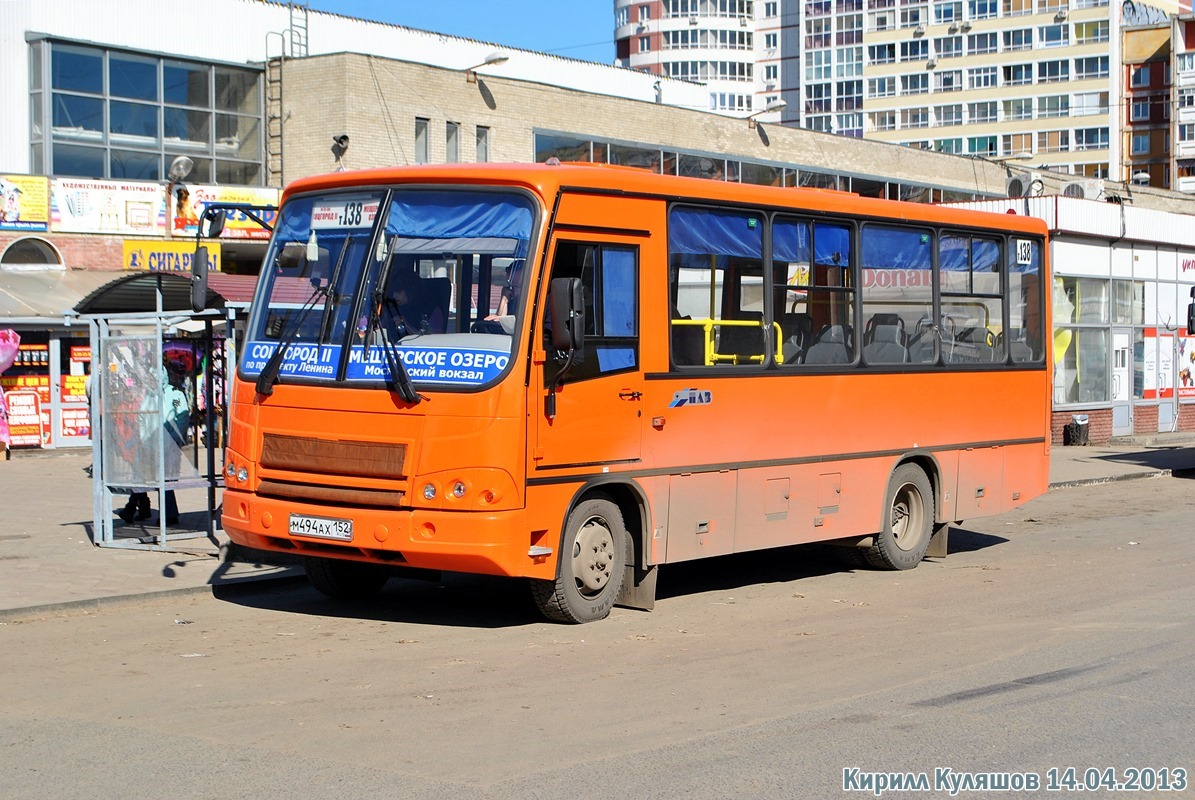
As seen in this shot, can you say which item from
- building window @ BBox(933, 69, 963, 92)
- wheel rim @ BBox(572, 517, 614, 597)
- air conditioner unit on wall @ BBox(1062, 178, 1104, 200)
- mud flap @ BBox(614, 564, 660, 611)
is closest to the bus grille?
wheel rim @ BBox(572, 517, 614, 597)

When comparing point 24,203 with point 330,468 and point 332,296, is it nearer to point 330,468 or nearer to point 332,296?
point 332,296

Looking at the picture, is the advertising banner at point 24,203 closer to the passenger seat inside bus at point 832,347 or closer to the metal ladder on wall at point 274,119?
the metal ladder on wall at point 274,119

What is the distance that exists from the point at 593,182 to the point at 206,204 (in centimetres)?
2051

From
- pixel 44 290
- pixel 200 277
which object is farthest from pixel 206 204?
pixel 200 277

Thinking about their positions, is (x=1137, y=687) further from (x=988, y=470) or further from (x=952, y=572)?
(x=988, y=470)

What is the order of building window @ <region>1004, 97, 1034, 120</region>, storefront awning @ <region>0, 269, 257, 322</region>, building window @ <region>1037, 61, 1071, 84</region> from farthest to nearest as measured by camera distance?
building window @ <region>1004, 97, 1034, 120</region>, building window @ <region>1037, 61, 1071, 84</region>, storefront awning @ <region>0, 269, 257, 322</region>

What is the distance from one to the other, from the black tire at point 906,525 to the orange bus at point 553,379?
1.69ft

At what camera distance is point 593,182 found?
33.4 ft

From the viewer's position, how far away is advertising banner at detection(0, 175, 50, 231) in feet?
89.4

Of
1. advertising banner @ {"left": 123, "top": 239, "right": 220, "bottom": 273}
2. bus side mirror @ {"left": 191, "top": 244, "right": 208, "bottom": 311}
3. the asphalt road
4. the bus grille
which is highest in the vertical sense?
advertising banner @ {"left": 123, "top": 239, "right": 220, "bottom": 273}

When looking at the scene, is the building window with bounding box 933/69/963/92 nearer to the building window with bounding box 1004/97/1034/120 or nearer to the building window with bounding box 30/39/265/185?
the building window with bounding box 1004/97/1034/120

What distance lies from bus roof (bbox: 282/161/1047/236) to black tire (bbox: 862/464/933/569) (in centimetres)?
249

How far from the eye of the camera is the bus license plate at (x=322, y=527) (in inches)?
384

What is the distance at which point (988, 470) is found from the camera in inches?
576
